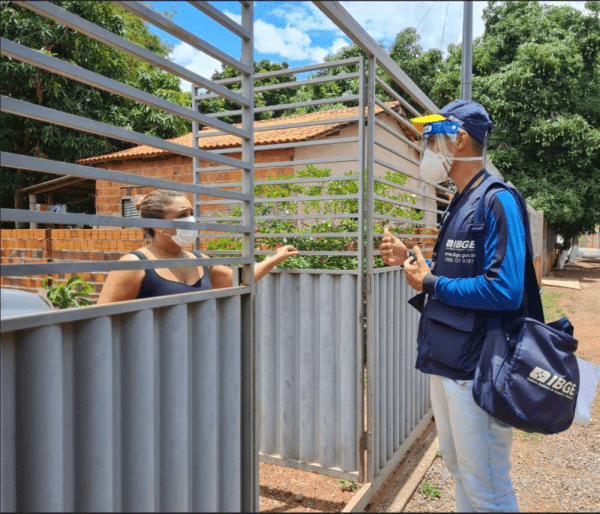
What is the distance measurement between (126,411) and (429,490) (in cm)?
273

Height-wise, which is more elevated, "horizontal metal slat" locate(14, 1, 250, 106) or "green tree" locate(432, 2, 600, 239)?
"green tree" locate(432, 2, 600, 239)

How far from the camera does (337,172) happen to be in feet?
36.1

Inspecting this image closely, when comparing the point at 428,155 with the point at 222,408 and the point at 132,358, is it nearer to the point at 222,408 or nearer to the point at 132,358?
the point at 222,408

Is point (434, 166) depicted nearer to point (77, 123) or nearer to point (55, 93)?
point (77, 123)

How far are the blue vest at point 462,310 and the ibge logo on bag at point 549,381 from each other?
9.4 inches

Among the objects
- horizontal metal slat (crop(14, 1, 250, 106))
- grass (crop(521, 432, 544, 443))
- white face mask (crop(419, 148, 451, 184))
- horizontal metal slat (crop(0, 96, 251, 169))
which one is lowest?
grass (crop(521, 432, 544, 443))

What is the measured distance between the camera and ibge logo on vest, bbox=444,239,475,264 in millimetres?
2279

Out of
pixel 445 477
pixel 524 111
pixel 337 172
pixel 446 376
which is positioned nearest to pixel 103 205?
pixel 337 172

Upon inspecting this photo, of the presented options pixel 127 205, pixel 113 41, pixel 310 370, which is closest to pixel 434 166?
pixel 310 370

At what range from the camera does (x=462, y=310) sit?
2.30 metres

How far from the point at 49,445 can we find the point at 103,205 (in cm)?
1249

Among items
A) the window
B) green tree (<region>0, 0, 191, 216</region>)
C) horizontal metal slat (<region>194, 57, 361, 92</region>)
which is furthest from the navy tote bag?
the window

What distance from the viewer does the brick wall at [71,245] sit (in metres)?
5.38

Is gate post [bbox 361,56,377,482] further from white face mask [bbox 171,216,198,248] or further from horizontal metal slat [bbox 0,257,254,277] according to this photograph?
horizontal metal slat [bbox 0,257,254,277]
